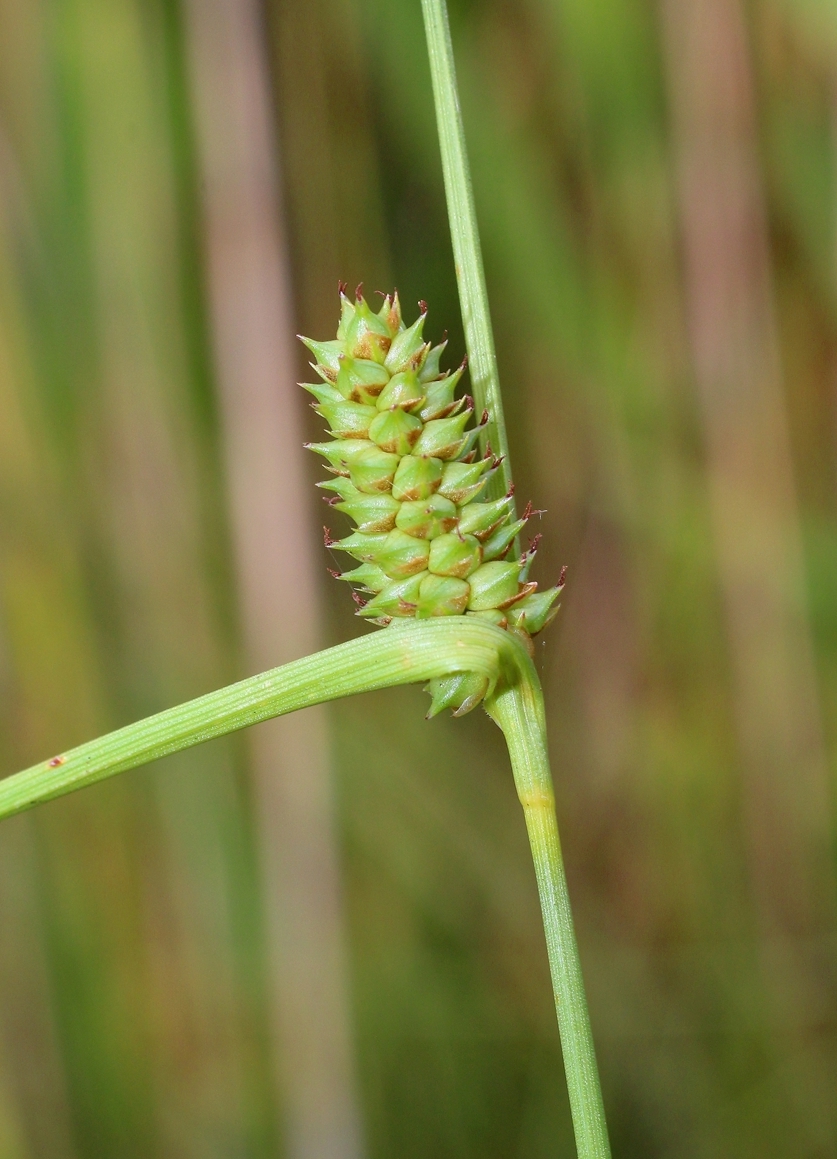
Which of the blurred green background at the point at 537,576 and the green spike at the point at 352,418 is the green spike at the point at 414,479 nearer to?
the green spike at the point at 352,418

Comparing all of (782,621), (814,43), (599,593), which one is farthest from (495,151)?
(782,621)

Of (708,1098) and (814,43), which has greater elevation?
(814,43)

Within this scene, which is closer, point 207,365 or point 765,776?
point 207,365

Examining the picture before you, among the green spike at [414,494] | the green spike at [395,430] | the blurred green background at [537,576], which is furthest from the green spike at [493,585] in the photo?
the blurred green background at [537,576]

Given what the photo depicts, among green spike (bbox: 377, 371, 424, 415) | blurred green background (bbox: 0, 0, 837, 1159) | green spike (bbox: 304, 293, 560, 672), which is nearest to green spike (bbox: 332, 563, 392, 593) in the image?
green spike (bbox: 304, 293, 560, 672)

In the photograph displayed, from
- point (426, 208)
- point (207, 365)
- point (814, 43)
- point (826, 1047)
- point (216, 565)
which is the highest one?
point (814, 43)

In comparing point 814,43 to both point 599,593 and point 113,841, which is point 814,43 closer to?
point 599,593

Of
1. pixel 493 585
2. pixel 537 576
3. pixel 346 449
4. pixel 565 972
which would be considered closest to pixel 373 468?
pixel 346 449
